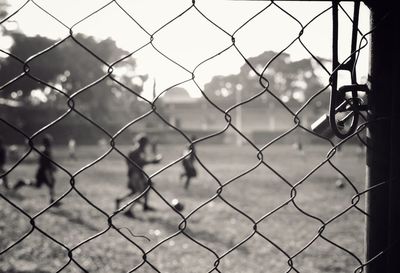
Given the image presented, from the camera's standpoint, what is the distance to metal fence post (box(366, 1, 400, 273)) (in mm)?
1250

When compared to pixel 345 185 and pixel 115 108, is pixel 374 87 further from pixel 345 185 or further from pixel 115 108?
pixel 115 108

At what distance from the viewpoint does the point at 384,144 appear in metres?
Result: 1.29

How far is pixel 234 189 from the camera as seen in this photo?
38.0ft

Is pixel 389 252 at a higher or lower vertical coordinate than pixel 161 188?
higher

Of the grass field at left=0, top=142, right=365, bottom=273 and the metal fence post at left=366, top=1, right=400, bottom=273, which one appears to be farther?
the grass field at left=0, top=142, right=365, bottom=273

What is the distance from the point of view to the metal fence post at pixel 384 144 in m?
1.25

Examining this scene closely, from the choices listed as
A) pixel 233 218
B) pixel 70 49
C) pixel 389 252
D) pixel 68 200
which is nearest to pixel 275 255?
pixel 233 218

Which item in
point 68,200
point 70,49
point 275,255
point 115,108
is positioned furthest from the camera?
Answer: point 115,108

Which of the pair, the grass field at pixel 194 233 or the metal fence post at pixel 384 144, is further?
the grass field at pixel 194 233

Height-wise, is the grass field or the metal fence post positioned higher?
the metal fence post

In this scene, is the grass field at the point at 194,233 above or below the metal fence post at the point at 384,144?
below

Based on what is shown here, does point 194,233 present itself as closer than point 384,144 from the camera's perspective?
No

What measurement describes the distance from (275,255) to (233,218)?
241 cm

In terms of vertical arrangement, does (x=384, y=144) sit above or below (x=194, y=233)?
above
